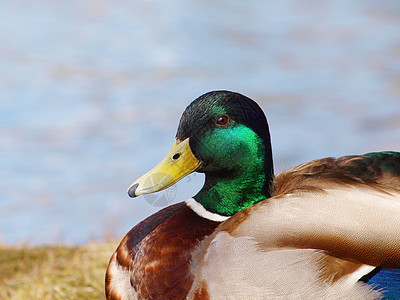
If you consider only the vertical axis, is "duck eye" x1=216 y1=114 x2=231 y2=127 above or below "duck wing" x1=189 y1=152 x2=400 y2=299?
above

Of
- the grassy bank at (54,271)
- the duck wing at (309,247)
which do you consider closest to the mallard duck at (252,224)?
the duck wing at (309,247)

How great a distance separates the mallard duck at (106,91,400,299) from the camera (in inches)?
91.8

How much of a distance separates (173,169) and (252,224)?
428 mm

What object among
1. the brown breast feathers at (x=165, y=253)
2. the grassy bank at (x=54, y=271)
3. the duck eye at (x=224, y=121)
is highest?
the duck eye at (x=224, y=121)

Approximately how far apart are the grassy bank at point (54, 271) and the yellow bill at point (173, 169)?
120cm

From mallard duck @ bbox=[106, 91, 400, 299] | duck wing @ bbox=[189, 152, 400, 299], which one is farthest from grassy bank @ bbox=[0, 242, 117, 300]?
duck wing @ bbox=[189, 152, 400, 299]

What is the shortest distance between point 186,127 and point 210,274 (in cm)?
62

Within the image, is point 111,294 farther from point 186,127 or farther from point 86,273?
point 86,273

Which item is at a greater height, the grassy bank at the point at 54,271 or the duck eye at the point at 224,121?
the duck eye at the point at 224,121

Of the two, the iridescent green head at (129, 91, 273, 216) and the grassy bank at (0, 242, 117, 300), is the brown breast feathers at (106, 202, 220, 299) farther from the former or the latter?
the grassy bank at (0, 242, 117, 300)

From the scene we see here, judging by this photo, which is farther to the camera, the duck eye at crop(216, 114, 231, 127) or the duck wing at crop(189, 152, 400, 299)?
the duck eye at crop(216, 114, 231, 127)

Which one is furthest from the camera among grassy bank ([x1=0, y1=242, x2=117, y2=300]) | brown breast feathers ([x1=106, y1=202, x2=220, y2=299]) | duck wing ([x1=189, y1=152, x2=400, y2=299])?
grassy bank ([x1=0, y1=242, x2=117, y2=300])

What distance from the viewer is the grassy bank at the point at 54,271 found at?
11.8 ft

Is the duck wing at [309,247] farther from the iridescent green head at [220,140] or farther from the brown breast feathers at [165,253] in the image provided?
the iridescent green head at [220,140]
